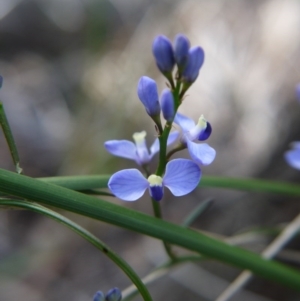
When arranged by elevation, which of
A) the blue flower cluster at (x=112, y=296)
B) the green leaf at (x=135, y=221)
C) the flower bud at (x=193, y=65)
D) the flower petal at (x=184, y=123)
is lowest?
the blue flower cluster at (x=112, y=296)

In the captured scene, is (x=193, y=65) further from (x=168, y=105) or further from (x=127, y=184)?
(x=127, y=184)

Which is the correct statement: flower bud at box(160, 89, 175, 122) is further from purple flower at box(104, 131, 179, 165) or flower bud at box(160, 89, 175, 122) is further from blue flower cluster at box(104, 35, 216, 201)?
purple flower at box(104, 131, 179, 165)

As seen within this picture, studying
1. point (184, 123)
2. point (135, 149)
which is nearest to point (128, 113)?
point (135, 149)

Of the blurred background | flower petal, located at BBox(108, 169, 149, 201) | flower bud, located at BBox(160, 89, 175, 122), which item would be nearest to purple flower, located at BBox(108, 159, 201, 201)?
flower petal, located at BBox(108, 169, 149, 201)

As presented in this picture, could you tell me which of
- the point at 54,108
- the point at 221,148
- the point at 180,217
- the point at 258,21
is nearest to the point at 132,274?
the point at 180,217

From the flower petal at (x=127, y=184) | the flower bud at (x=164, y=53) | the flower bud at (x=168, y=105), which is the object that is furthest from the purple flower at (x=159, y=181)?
the flower bud at (x=164, y=53)

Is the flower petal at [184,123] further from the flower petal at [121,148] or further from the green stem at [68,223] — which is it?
the green stem at [68,223]
